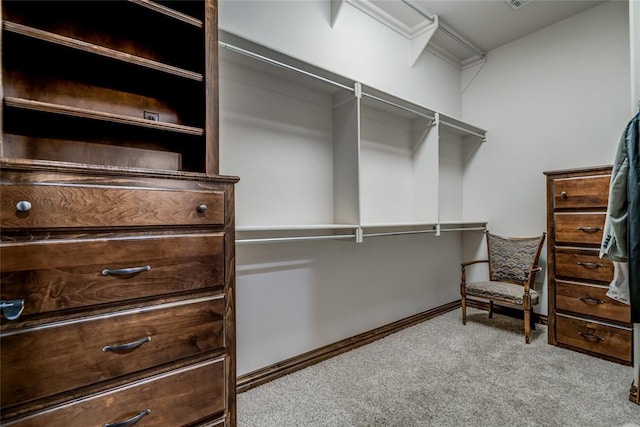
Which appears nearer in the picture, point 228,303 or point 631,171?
point 228,303

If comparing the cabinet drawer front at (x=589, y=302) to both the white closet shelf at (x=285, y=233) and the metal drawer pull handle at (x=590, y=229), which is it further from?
the white closet shelf at (x=285, y=233)

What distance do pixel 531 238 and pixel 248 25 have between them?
9.92ft

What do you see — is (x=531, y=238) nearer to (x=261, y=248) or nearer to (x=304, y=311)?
(x=304, y=311)

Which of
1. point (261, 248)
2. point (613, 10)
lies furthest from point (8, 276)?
point (613, 10)

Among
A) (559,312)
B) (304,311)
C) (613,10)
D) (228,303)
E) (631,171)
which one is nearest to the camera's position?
(228,303)

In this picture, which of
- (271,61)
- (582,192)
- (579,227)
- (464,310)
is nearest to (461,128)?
(582,192)

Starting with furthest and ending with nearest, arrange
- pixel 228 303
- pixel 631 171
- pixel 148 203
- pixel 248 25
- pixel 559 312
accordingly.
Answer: pixel 559 312
pixel 248 25
pixel 631 171
pixel 228 303
pixel 148 203

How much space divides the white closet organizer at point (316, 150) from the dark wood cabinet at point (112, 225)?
44 cm

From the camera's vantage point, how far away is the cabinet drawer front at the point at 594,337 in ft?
6.61

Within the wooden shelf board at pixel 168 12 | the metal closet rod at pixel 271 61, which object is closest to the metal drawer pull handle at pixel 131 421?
the wooden shelf board at pixel 168 12

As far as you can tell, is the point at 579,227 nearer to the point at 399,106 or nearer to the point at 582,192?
the point at 582,192

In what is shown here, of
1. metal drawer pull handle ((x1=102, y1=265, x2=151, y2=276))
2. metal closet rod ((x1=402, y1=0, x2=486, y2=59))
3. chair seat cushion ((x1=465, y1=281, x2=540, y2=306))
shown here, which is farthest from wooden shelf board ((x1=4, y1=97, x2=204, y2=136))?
chair seat cushion ((x1=465, y1=281, x2=540, y2=306))

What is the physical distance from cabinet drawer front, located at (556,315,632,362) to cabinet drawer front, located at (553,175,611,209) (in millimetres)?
879

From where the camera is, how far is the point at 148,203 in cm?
101
